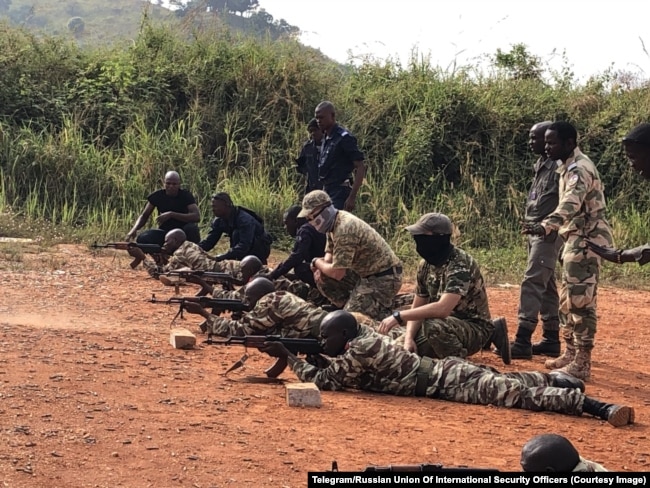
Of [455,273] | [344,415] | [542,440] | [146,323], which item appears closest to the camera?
[542,440]

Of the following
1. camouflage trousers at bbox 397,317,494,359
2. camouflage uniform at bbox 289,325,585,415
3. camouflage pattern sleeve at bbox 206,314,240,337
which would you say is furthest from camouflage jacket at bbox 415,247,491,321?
camouflage pattern sleeve at bbox 206,314,240,337

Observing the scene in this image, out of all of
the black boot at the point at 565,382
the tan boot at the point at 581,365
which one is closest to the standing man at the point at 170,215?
the tan boot at the point at 581,365

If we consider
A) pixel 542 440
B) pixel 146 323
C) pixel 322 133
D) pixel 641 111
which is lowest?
pixel 146 323

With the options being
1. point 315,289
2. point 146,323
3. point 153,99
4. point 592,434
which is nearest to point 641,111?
point 153,99

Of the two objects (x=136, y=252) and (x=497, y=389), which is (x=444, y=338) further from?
(x=136, y=252)

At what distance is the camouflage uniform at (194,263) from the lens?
961cm

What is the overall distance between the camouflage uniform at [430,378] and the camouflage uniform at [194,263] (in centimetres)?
349

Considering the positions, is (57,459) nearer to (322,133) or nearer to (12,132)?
(322,133)

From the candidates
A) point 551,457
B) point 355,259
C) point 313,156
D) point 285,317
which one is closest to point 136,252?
point 313,156

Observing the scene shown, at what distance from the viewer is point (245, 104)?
Result: 1678cm

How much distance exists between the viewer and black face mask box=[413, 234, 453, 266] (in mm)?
6402

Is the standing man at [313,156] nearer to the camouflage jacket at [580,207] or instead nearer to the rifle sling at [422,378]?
the camouflage jacket at [580,207]

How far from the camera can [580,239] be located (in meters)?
6.73

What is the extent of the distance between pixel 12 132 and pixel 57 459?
462 inches
